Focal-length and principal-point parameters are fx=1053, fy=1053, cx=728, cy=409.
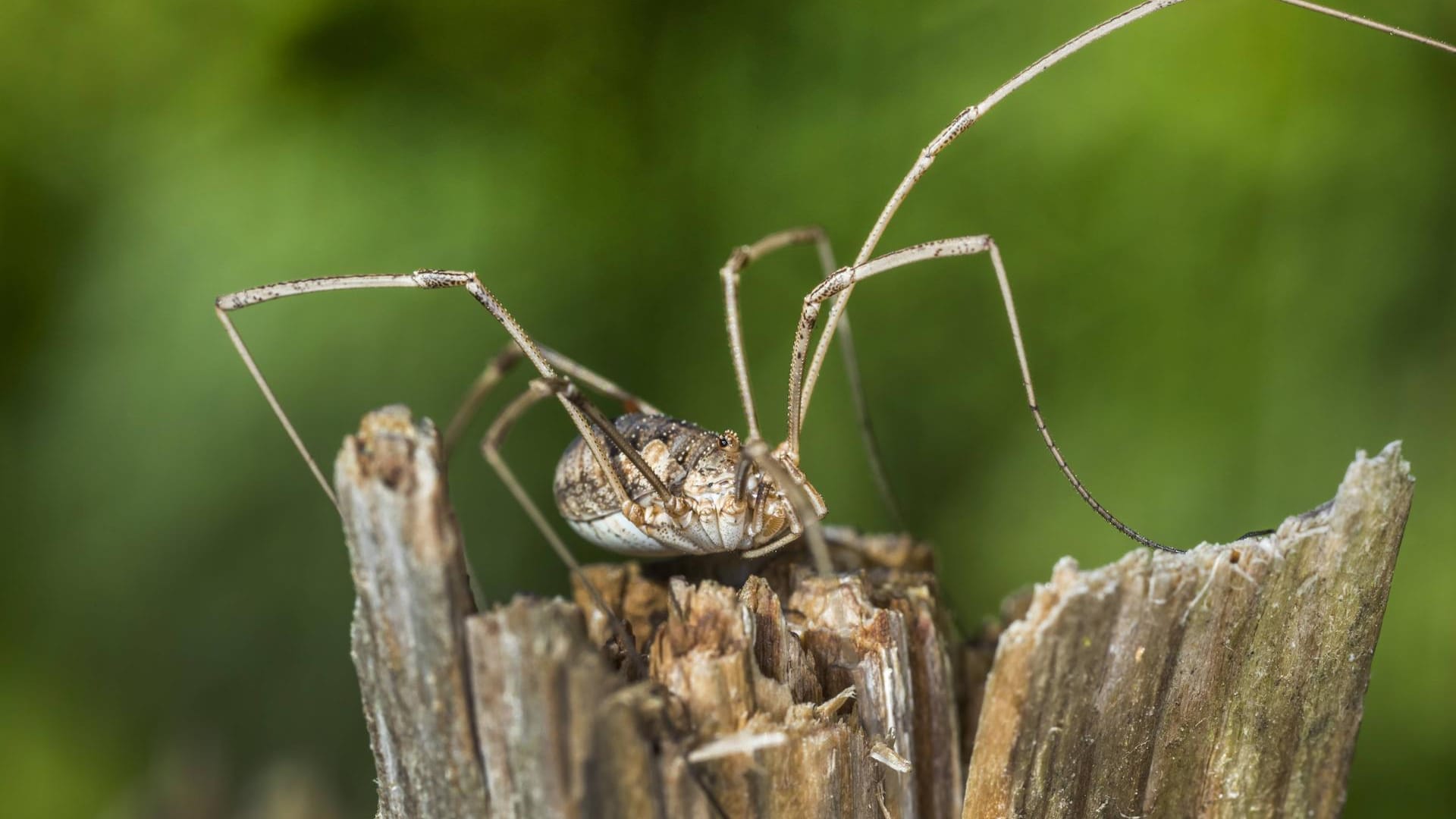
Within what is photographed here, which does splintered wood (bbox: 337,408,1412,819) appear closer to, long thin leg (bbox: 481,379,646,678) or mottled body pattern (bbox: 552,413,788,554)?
long thin leg (bbox: 481,379,646,678)

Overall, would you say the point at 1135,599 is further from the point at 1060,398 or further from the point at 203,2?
the point at 203,2

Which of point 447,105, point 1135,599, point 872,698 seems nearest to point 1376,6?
point 1135,599

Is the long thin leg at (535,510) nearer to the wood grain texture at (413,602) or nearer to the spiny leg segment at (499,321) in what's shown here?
the spiny leg segment at (499,321)

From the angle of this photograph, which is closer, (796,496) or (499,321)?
(796,496)

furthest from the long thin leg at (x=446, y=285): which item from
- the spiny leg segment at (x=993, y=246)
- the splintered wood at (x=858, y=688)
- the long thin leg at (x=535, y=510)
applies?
the splintered wood at (x=858, y=688)

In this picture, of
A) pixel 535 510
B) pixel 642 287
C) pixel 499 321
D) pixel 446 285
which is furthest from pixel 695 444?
pixel 642 287

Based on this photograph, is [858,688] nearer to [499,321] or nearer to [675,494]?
[675,494]
